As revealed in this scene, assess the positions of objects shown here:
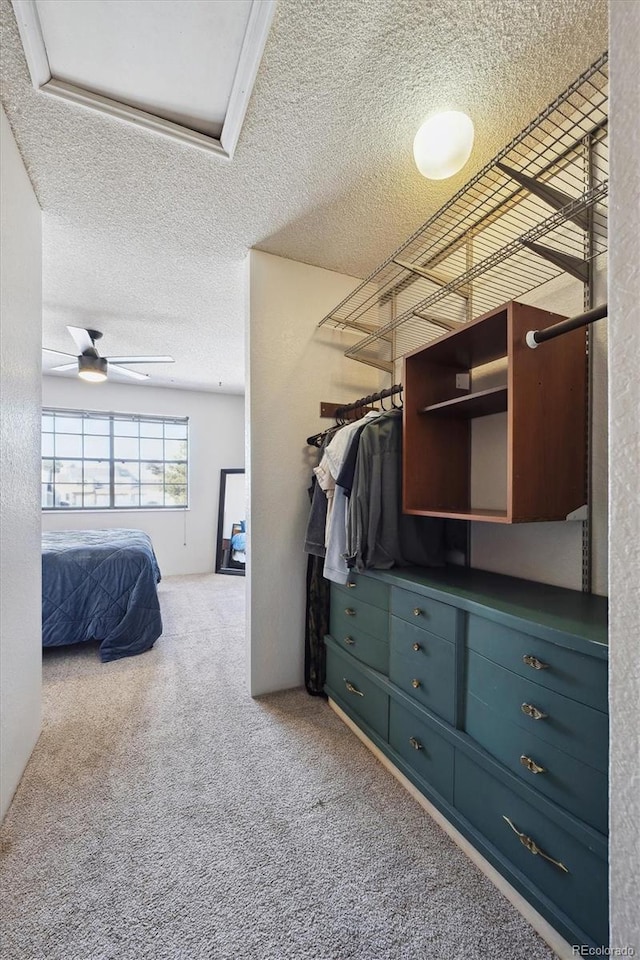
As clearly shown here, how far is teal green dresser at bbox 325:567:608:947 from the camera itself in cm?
95

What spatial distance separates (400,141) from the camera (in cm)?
158

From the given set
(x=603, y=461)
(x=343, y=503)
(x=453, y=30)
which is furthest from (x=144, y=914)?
(x=453, y=30)

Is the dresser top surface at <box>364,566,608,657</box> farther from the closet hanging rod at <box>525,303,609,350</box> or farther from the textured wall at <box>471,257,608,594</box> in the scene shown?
the closet hanging rod at <box>525,303,609,350</box>

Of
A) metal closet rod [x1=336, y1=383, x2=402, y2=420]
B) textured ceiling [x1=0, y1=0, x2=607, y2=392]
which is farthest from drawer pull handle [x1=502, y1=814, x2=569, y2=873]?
textured ceiling [x1=0, y1=0, x2=607, y2=392]

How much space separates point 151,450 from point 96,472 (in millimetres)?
777

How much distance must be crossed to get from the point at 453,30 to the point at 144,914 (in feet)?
9.27

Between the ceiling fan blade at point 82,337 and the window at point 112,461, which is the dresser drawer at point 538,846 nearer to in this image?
the ceiling fan blade at point 82,337

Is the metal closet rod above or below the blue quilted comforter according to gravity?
above

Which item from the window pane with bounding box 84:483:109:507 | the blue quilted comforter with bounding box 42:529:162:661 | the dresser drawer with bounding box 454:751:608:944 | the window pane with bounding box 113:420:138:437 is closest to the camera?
the dresser drawer with bounding box 454:751:608:944

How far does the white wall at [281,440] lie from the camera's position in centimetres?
234

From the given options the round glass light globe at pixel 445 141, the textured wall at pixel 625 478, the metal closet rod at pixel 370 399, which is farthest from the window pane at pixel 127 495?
the textured wall at pixel 625 478

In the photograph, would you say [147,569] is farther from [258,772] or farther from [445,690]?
[445,690]

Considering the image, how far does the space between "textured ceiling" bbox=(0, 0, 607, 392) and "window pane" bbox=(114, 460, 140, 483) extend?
2.99 m

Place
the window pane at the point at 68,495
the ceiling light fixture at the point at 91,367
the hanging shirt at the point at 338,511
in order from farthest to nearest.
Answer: the window pane at the point at 68,495 → the ceiling light fixture at the point at 91,367 → the hanging shirt at the point at 338,511
